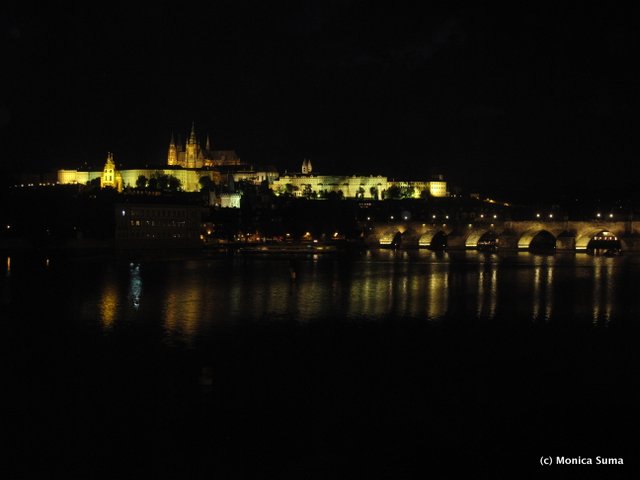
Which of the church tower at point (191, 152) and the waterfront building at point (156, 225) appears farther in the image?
the church tower at point (191, 152)

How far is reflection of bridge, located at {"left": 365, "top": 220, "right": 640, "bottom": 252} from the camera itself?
168 ft

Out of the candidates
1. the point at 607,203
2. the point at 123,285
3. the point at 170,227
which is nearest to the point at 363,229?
the point at 170,227

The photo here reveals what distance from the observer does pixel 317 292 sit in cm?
2403

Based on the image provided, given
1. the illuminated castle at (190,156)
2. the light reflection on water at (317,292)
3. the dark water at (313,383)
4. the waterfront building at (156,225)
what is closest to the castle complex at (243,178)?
the illuminated castle at (190,156)

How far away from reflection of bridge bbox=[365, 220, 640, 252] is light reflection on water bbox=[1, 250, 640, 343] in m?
14.3

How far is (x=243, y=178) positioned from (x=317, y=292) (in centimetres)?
7983

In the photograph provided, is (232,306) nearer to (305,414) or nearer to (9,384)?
(9,384)

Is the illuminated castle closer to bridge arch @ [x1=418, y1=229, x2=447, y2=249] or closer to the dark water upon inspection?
bridge arch @ [x1=418, y1=229, x2=447, y2=249]

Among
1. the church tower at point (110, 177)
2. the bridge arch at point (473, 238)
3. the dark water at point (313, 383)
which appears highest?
the church tower at point (110, 177)

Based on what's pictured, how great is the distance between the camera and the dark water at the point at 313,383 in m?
8.48

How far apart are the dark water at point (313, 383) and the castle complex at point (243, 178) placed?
Answer: 7229 cm

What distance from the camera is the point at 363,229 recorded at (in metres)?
66.6

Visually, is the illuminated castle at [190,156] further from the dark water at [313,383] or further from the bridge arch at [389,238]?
the dark water at [313,383]

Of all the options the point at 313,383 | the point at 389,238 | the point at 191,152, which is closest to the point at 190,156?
the point at 191,152
